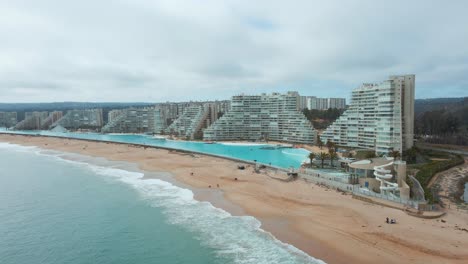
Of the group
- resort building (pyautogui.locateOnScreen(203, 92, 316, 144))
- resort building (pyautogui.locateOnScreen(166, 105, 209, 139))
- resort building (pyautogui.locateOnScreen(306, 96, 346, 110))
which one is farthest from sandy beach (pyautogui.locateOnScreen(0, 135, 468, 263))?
resort building (pyautogui.locateOnScreen(306, 96, 346, 110))

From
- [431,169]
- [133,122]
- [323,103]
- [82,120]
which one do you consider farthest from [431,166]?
[82,120]

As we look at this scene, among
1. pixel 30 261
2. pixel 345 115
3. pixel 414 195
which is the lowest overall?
pixel 30 261

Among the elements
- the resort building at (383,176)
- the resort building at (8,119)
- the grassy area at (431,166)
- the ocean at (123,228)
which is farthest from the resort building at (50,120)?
the resort building at (383,176)

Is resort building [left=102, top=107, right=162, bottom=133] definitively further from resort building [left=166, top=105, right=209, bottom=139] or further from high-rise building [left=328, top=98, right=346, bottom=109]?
high-rise building [left=328, top=98, right=346, bottom=109]

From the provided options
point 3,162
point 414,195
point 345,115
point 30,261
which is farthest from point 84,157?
point 414,195

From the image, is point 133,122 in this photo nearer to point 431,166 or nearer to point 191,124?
point 191,124

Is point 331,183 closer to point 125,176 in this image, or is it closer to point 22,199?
point 125,176

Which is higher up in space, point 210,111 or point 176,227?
point 210,111
